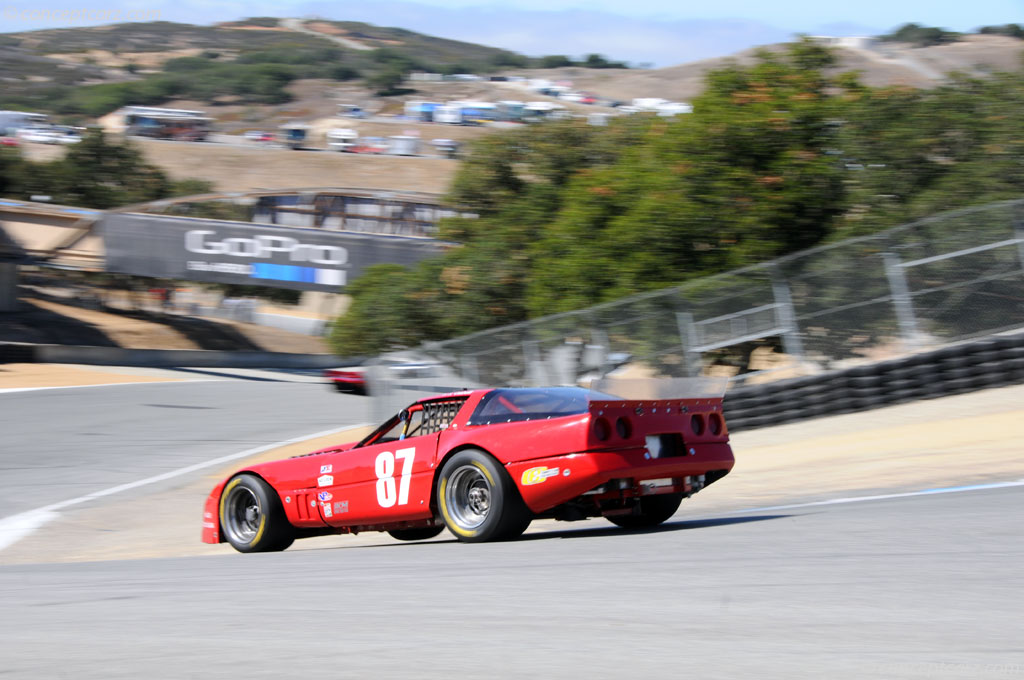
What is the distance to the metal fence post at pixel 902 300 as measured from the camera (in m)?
13.3

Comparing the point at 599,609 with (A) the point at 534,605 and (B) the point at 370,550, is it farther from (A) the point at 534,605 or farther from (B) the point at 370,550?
(B) the point at 370,550

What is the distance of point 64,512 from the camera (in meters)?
12.9

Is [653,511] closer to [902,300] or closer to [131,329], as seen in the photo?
[902,300]

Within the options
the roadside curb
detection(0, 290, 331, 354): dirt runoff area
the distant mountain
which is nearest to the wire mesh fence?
the roadside curb

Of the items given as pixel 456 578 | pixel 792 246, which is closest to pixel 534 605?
pixel 456 578

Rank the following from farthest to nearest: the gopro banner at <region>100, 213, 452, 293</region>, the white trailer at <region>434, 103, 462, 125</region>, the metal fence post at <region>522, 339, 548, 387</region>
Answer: the white trailer at <region>434, 103, 462, 125</region> < the gopro banner at <region>100, 213, 452, 293</region> < the metal fence post at <region>522, 339, 548, 387</region>

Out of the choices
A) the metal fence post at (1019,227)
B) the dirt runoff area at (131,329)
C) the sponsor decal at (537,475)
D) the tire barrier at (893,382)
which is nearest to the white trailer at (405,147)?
the dirt runoff area at (131,329)

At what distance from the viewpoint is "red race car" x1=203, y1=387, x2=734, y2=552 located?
714cm

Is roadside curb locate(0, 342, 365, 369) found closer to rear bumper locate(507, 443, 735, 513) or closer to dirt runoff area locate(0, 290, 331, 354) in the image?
dirt runoff area locate(0, 290, 331, 354)

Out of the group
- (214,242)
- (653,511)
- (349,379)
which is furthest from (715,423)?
(214,242)

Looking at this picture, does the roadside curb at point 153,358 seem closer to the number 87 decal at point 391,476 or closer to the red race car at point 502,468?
the red race car at point 502,468

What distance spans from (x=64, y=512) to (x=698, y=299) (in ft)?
26.9

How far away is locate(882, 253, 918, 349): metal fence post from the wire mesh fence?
0.01m

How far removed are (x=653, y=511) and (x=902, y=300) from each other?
6543 millimetres
